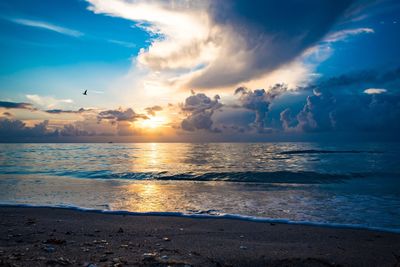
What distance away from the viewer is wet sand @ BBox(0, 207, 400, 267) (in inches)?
211

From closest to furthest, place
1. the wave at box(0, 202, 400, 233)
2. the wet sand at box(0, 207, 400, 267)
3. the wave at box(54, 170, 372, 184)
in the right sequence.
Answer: the wet sand at box(0, 207, 400, 267)
the wave at box(0, 202, 400, 233)
the wave at box(54, 170, 372, 184)

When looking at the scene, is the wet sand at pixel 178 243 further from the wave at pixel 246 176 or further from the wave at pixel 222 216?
the wave at pixel 246 176

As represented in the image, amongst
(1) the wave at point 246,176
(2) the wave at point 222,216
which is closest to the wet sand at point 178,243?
(2) the wave at point 222,216

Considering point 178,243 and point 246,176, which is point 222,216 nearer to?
point 178,243

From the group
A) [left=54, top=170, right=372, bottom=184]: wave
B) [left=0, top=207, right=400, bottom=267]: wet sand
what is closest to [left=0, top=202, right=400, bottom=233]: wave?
[left=0, top=207, right=400, bottom=267]: wet sand

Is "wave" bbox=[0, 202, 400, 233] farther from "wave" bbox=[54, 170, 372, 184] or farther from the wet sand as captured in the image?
"wave" bbox=[54, 170, 372, 184]

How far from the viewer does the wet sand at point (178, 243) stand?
536cm

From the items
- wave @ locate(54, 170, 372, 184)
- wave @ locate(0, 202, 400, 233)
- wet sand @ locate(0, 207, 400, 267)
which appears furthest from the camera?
wave @ locate(54, 170, 372, 184)

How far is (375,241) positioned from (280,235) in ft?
8.36

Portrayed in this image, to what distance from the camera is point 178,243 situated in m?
6.70

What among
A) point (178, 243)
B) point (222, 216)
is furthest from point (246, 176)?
point (178, 243)

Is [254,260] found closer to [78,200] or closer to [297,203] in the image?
Answer: [297,203]

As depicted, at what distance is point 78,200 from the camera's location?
43.1ft

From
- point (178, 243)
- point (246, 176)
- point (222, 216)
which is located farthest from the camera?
point (246, 176)
